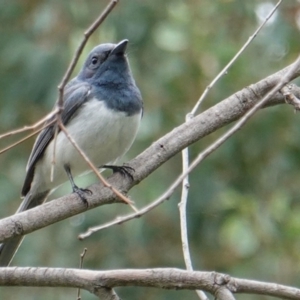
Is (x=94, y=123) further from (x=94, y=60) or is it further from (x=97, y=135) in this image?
(x=94, y=60)

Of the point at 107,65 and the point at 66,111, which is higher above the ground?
the point at 107,65

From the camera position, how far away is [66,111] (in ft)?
15.5

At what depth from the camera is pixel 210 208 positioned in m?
6.67

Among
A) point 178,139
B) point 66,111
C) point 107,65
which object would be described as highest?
point 107,65

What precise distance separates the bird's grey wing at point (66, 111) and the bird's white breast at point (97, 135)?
41 mm

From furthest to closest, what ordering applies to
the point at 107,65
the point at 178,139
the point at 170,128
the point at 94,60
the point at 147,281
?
the point at 170,128 < the point at 94,60 < the point at 107,65 < the point at 178,139 < the point at 147,281

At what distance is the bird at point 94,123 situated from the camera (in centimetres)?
454

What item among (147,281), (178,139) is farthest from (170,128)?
(147,281)

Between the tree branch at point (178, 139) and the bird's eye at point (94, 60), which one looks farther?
the bird's eye at point (94, 60)

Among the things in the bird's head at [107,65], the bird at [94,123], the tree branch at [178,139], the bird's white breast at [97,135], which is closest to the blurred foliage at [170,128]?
the bird at [94,123]

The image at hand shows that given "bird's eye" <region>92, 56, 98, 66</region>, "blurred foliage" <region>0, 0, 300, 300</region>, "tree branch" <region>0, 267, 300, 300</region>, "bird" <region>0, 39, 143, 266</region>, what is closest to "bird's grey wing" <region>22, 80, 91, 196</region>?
"bird" <region>0, 39, 143, 266</region>

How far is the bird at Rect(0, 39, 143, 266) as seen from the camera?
4539 millimetres

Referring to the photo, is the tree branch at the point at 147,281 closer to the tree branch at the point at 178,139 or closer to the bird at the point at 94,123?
the tree branch at the point at 178,139

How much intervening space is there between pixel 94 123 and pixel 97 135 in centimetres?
7
